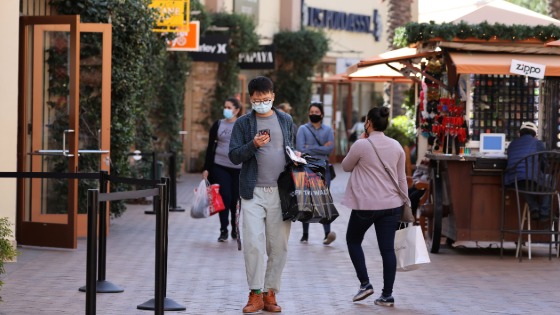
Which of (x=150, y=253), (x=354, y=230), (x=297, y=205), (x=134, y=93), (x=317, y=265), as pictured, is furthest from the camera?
(x=134, y=93)

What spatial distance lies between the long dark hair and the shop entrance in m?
4.50

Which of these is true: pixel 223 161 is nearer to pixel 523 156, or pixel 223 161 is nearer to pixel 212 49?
pixel 523 156

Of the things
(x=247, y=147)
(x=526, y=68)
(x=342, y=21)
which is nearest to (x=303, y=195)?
(x=247, y=147)

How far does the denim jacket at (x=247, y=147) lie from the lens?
367 inches

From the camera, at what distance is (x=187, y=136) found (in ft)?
105

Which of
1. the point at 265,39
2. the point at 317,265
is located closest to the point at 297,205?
the point at 317,265

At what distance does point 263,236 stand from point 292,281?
6.97 feet

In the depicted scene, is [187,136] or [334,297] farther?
[187,136]

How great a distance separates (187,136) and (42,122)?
17949mm

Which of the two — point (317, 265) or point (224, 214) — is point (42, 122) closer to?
point (224, 214)

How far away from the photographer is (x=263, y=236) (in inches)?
369

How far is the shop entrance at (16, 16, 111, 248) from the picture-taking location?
1366cm

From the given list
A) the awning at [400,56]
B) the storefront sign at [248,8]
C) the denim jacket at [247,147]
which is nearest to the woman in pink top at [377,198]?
the denim jacket at [247,147]

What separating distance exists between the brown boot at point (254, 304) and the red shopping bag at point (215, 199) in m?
5.11
